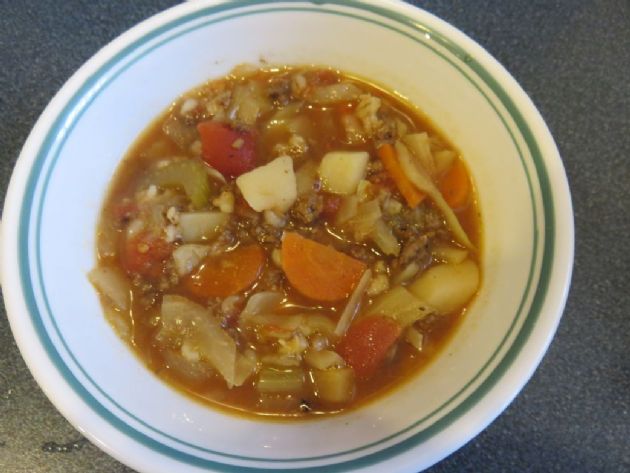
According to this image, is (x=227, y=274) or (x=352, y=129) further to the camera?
(x=352, y=129)

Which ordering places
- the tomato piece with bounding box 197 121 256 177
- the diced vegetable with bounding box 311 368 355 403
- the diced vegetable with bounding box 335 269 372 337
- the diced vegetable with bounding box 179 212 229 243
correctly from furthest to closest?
1. the tomato piece with bounding box 197 121 256 177
2. the diced vegetable with bounding box 179 212 229 243
3. the diced vegetable with bounding box 335 269 372 337
4. the diced vegetable with bounding box 311 368 355 403

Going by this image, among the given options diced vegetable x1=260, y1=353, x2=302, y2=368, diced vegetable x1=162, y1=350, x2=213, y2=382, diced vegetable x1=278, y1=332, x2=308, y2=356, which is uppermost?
diced vegetable x1=278, y1=332, x2=308, y2=356

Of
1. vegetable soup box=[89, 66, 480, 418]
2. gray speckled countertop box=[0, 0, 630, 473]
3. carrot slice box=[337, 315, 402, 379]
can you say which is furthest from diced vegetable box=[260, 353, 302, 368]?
gray speckled countertop box=[0, 0, 630, 473]

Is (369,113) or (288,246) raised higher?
(369,113)

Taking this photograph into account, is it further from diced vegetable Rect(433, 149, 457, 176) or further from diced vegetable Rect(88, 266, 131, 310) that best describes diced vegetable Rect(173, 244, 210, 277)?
diced vegetable Rect(433, 149, 457, 176)

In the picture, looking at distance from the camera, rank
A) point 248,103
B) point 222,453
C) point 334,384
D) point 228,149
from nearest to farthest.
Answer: point 222,453 < point 334,384 < point 228,149 < point 248,103

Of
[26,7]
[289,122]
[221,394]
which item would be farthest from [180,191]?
[26,7]

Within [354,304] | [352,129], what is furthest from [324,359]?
[352,129]

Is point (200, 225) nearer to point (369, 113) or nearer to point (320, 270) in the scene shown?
point (320, 270)
